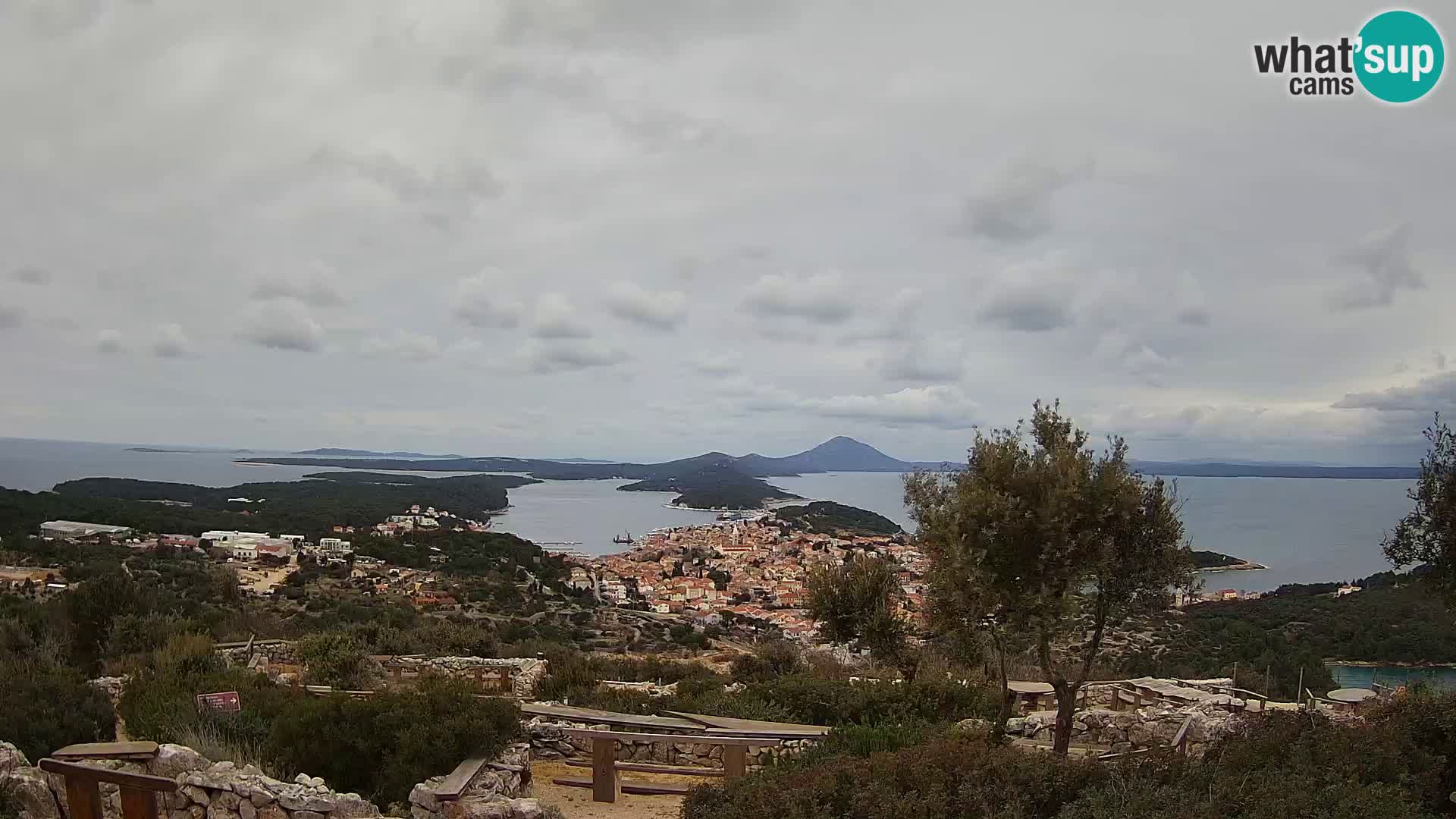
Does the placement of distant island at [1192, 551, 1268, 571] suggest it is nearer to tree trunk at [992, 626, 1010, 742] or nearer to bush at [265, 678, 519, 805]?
tree trunk at [992, 626, 1010, 742]

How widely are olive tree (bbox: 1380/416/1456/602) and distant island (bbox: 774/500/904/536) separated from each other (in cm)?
4492

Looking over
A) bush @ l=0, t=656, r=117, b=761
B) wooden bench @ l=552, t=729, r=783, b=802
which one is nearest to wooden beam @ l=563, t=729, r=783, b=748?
wooden bench @ l=552, t=729, r=783, b=802

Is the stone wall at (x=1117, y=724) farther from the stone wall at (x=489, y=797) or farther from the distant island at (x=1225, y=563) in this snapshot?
the distant island at (x=1225, y=563)

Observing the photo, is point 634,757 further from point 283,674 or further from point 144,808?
point 283,674

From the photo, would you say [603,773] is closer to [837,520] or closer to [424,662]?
[424,662]

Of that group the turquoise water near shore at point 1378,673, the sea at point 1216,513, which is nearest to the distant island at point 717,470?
the sea at point 1216,513

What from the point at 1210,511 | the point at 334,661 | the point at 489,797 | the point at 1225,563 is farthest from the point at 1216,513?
the point at 489,797

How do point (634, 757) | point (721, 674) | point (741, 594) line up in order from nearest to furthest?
point (634, 757) < point (721, 674) < point (741, 594)

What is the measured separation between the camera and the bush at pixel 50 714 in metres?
6.82

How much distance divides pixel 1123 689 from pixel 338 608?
1713 centimetres

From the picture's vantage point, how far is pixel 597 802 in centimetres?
718

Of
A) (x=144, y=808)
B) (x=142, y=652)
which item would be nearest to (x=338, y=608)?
(x=142, y=652)

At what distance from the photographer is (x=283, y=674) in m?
11.4

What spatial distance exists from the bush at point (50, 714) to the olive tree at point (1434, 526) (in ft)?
38.7
